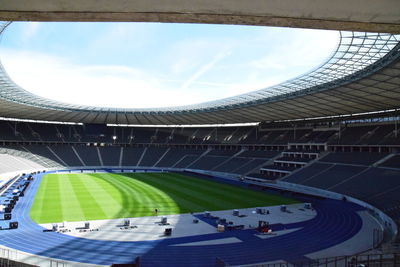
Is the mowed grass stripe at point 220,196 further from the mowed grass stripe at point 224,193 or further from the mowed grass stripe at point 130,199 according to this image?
the mowed grass stripe at point 130,199

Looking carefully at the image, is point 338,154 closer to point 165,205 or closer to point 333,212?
point 333,212

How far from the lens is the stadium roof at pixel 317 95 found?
2517 cm

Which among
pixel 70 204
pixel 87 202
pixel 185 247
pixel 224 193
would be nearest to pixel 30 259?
pixel 185 247

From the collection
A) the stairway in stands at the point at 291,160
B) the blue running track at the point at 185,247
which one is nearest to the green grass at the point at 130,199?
the blue running track at the point at 185,247

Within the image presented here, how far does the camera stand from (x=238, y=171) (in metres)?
58.3

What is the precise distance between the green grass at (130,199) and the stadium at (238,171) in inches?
7.6

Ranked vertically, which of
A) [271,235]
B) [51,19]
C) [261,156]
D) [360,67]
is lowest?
[271,235]

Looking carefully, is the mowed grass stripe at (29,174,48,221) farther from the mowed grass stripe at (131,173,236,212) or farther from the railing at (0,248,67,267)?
the mowed grass stripe at (131,173,236,212)

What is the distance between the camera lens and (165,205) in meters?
33.2

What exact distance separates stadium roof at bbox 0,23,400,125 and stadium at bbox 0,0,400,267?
0.19m

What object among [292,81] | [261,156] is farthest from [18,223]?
[261,156]

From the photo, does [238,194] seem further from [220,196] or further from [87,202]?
[87,202]

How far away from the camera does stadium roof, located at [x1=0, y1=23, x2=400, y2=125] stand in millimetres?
25172

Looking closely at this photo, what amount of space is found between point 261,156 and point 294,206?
2843 centimetres
